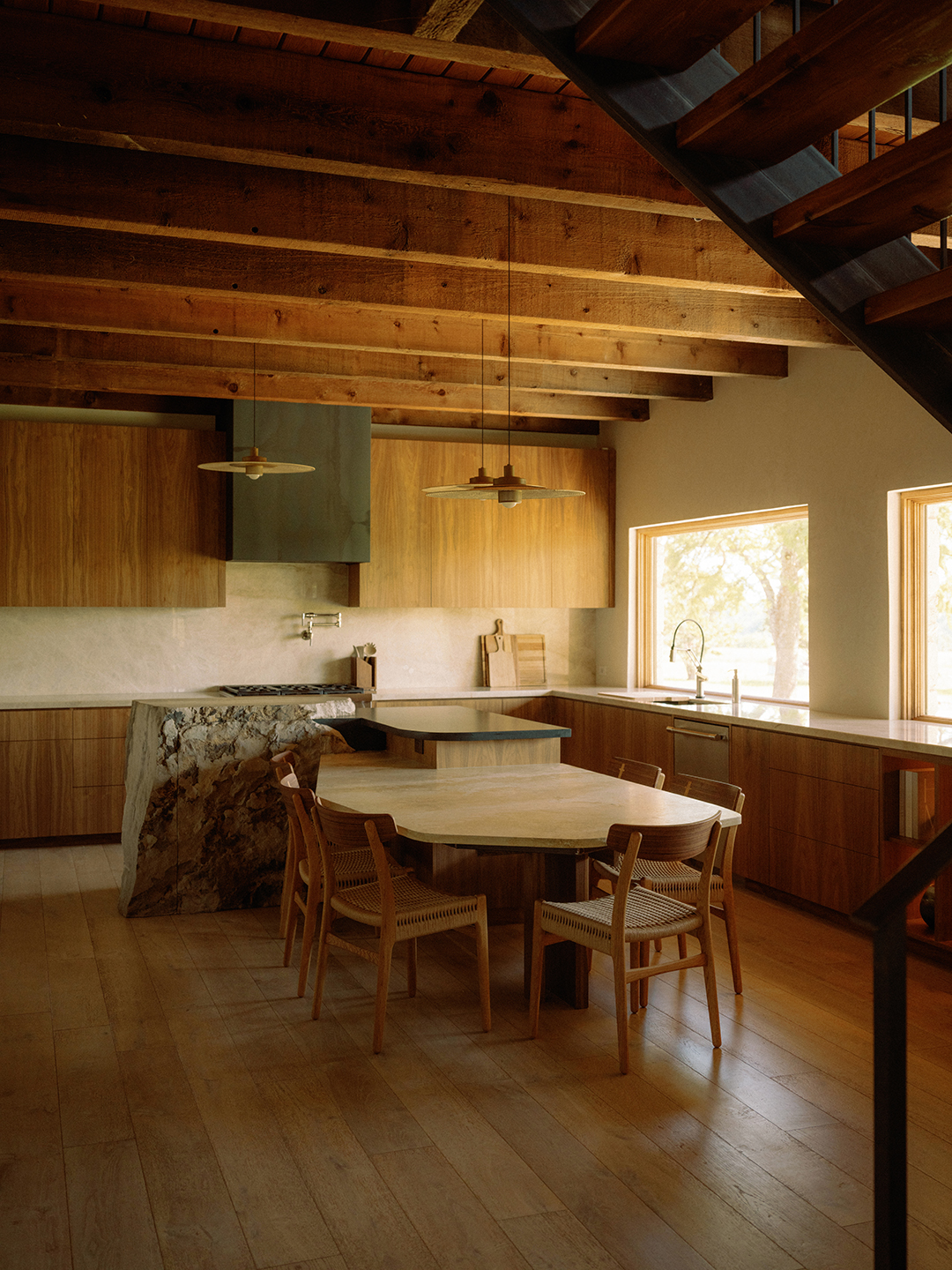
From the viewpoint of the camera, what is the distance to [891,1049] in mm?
1619

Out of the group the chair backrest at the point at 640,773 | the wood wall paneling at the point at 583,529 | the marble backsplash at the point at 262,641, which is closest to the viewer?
the chair backrest at the point at 640,773

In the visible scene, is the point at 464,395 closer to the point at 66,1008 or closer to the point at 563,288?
the point at 563,288

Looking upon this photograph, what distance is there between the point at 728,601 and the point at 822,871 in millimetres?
2260

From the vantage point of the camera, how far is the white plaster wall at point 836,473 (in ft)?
17.4

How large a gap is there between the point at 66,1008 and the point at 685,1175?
226 centimetres

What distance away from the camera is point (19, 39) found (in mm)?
2902

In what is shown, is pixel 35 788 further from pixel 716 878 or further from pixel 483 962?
pixel 716 878

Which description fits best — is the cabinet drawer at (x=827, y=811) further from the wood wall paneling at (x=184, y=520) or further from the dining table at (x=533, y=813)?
the wood wall paneling at (x=184, y=520)

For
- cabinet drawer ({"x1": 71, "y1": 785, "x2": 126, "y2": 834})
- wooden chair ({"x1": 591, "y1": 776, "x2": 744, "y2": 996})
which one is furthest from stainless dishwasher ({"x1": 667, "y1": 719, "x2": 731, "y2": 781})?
cabinet drawer ({"x1": 71, "y1": 785, "x2": 126, "y2": 834})

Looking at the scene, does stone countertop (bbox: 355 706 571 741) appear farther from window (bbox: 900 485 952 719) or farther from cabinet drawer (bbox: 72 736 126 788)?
cabinet drawer (bbox: 72 736 126 788)

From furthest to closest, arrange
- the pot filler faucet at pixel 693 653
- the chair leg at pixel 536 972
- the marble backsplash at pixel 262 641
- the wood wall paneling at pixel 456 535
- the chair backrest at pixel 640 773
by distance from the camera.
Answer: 1. the wood wall paneling at pixel 456 535
2. the marble backsplash at pixel 262 641
3. the pot filler faucet at pixel 693 653
4. the chair backrest at pixel 640 773
5. the chair leg at pixel 536 972

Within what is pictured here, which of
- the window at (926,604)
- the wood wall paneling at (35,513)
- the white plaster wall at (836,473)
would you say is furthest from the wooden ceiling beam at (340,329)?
the wood wall paneling at (35,513)

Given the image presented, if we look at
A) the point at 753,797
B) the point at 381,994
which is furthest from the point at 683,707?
the point at 381,994

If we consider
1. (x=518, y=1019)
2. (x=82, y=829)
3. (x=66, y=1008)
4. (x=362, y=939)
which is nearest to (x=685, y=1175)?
(x=518, y=1019)
